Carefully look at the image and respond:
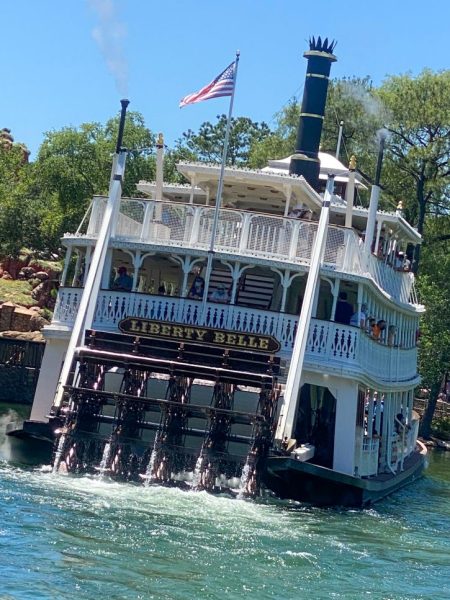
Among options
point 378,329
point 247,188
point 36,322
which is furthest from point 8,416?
point 378,329

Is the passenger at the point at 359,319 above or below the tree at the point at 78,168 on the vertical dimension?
below

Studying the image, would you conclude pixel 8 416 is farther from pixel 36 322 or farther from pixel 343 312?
pixel 343 312

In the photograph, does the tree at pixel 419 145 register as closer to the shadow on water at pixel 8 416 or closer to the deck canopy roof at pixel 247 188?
the shadow on water at pixel 8 416

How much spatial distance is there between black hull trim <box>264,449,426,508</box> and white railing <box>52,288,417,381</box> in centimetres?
198

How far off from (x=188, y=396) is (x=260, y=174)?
14.9 ft

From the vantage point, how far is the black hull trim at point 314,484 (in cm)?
2047

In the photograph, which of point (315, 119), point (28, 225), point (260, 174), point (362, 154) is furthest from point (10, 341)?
point (260, 174)

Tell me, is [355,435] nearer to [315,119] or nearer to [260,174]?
[260,174]

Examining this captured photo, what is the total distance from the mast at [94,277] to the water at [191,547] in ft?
6.12

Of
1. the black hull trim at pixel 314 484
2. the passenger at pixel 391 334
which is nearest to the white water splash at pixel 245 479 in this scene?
the black hull trim at pixel 314 484

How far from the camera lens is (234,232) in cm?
2370

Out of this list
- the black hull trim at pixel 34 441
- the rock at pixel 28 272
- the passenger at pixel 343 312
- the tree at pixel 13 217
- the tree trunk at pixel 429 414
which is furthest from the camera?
the rock at pixel 28 272

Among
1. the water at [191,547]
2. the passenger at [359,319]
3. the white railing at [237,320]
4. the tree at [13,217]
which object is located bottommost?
the water at [191,547]

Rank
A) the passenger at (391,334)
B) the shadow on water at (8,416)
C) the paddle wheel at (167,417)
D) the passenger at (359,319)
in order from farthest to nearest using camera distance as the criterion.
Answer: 1. the passenger at (391,334)
2. the shadow on water at (8,416)
3. the passenger at (359,319)
4. the paddle wheel at (167,417)
